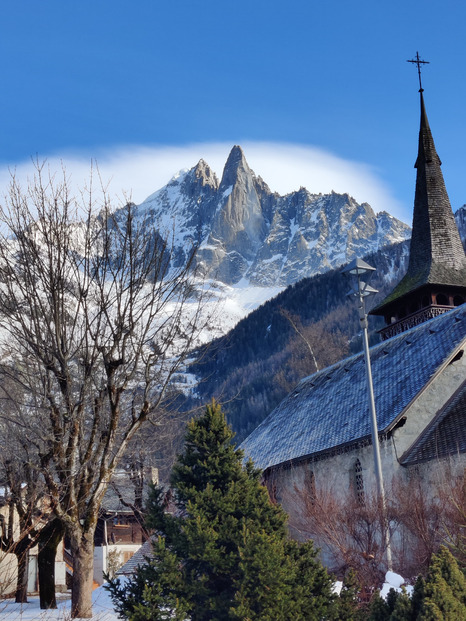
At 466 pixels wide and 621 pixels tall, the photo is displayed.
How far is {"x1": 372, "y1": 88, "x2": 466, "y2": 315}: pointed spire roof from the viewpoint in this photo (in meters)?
35.6

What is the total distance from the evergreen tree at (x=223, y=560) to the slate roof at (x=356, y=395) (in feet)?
38.0

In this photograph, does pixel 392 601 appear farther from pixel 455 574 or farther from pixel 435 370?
pixel 435 370

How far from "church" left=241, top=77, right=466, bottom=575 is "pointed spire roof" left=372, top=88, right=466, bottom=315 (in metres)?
0.06

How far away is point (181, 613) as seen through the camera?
41.1ft

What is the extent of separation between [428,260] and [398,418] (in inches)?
548

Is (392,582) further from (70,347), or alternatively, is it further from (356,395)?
(356,395)

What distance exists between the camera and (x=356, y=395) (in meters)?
30.1

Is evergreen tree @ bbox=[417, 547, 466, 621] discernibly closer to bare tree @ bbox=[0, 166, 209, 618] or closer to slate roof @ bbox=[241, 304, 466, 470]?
bare tree @ bbox=[0, 166, 209, 618]

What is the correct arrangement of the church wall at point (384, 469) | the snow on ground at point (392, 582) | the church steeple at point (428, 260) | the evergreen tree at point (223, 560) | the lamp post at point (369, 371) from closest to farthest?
the evergreen tree at point (223, 560) → the snow on ground at point (392, 582) → the lamp post at point (369, 371) → the church wall at point (384, 469) → the church steeple at point (428, 260)

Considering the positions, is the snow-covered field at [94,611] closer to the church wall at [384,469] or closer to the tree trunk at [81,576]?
the tree trunk at [81,576]

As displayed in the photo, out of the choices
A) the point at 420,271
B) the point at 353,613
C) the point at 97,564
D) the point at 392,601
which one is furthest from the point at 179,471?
the point at 97,564

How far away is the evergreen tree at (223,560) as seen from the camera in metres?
12.4

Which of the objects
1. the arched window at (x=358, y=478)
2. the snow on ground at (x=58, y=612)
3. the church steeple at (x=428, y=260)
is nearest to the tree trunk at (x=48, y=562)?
the snow on ground at (x=58, y=612)

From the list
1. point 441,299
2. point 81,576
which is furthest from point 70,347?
point 441,299
